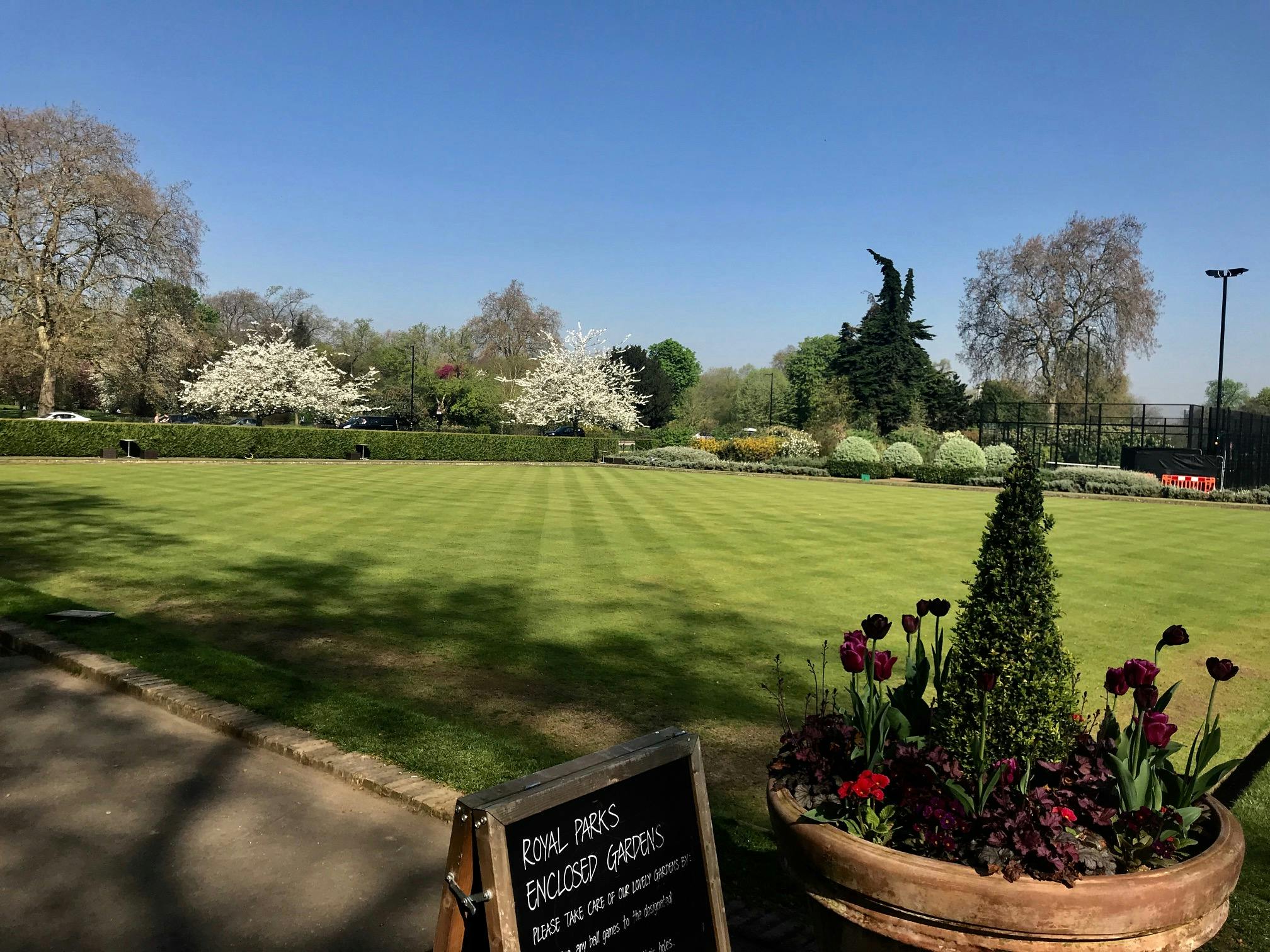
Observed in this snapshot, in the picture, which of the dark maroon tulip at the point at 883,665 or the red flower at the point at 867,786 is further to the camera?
the dark maroon tulip at the point at 883,665

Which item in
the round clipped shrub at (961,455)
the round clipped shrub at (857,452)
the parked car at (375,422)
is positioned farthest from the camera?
the parked car at (375,422)

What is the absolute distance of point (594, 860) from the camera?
2.34m

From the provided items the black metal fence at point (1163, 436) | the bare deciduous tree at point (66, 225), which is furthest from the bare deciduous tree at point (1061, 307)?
the bare deciduous tree at point (66, 225)

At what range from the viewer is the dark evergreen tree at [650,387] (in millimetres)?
78500

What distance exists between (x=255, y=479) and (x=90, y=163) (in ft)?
74.4

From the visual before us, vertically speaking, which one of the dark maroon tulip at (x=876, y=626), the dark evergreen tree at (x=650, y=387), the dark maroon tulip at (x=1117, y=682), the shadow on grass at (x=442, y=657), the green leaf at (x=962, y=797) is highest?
the dark evergreen tree at (x=650, y=387)

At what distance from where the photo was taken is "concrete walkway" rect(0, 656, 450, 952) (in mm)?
3152

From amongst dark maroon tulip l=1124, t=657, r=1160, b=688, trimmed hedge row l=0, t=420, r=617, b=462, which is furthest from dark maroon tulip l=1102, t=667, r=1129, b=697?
trimmed hedge row l=0, t=420, r=617, b=462

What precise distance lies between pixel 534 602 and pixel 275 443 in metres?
31.7

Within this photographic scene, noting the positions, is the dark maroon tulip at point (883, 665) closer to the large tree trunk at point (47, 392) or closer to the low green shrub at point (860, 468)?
the low green shrub at point (860, 468)

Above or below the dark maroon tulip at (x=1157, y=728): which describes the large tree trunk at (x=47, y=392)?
above

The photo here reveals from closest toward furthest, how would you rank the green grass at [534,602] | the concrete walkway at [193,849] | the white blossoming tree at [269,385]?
the concrete walkway at [193,849]
the green grass at [534,602]
the white blossoming tree at [269,385]

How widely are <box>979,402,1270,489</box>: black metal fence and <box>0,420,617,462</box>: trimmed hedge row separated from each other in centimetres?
2253

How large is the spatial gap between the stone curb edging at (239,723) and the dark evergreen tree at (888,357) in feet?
193
